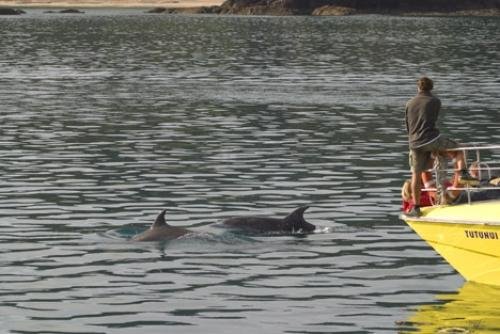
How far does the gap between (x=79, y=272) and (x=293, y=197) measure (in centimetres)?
969

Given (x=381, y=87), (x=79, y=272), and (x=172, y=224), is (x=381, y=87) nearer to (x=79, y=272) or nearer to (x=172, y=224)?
(x=172, y=224)

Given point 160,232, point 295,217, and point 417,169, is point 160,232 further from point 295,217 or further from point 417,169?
point 417,169

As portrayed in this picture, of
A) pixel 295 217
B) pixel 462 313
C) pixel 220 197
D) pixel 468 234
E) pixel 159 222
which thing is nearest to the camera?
pixel 462 313

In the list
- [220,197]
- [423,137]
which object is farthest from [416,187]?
[220,197]

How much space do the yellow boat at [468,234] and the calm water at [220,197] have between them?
1.35 ft

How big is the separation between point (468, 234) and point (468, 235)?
0.07 ft

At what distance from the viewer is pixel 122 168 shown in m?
A: 39.8

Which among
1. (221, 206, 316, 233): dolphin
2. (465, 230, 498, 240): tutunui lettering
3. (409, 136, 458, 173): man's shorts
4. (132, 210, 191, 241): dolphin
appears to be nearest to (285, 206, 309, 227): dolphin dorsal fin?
(221, 206, 316, 233): dolphin

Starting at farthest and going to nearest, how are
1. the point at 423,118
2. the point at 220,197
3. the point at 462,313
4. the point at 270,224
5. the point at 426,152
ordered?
the point at 220,197 < the point at 270,224 < the point at 426,152 < the point at 423,118 < the point at 462,313

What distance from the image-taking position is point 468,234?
2283 centimetres

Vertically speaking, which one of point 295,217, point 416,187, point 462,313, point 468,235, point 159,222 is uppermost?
point 416,187

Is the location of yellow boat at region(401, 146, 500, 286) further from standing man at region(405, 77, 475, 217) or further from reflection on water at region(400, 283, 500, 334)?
standing man at region(405, 77, 475, 217)

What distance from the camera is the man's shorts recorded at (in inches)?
929

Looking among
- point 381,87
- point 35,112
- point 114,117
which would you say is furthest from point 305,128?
point 381,87
